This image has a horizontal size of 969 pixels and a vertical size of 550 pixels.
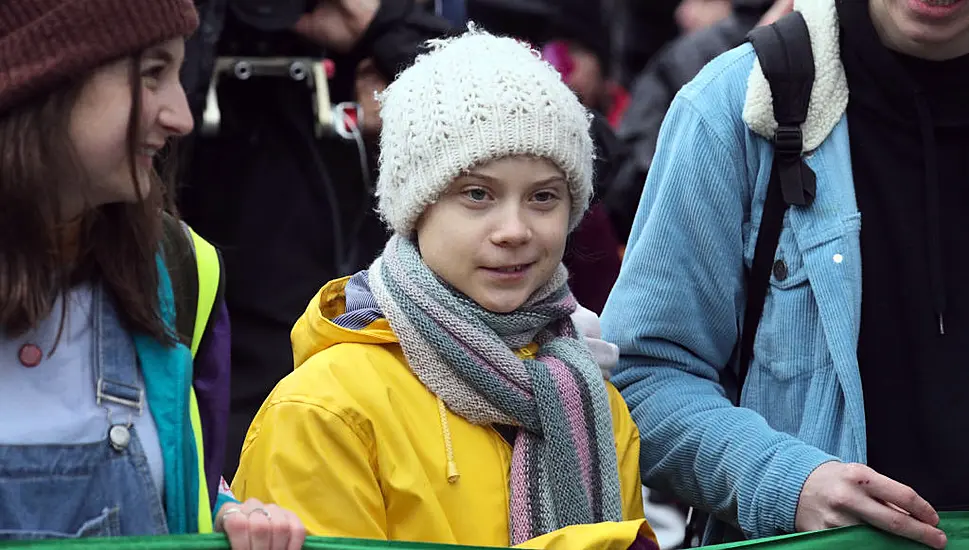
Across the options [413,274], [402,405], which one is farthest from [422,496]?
[413,274]

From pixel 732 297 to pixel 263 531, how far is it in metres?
1.27

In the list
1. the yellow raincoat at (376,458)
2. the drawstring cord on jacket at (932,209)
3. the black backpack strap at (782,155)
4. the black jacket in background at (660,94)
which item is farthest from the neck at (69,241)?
the black jacket in background at (660,94)

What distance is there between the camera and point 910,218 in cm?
358

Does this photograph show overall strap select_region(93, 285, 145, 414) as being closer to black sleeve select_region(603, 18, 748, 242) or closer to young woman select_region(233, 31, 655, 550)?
young woman select_region(233, 31, 655, 550)

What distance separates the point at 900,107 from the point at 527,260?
0.87m

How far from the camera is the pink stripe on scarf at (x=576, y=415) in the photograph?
3.37 m

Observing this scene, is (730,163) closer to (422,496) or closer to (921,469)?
(921,469)

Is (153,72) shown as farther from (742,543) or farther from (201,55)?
(201,55)

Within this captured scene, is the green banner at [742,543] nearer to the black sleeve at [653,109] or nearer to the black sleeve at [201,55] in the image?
the black sleeve at [201,55]

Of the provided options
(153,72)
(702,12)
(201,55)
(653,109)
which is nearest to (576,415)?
(153,72)

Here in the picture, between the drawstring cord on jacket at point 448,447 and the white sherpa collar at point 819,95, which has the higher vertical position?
the white sherpa collar at point 819,95

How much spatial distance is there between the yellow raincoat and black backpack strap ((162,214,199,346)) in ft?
0.81

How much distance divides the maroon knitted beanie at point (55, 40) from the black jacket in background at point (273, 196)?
2.06 metres

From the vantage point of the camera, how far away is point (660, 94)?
283 inches
